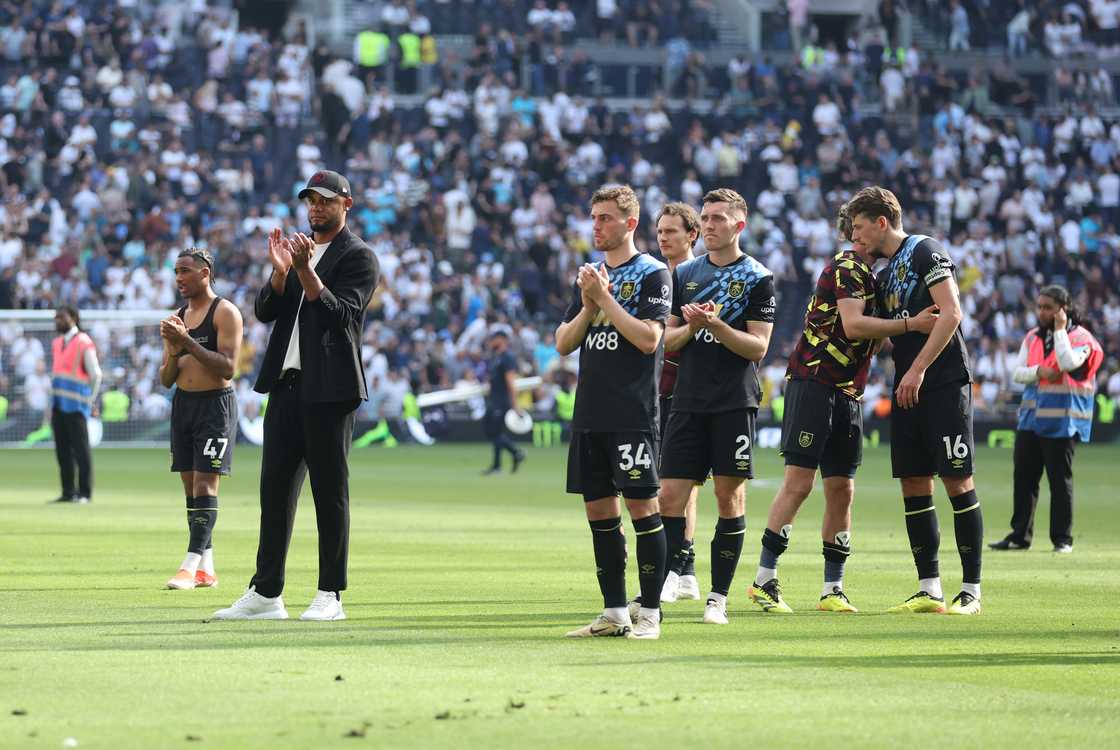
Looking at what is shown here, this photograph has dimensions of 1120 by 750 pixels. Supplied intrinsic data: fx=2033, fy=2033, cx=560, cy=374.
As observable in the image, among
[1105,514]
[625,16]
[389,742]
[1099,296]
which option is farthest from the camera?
[625,16]

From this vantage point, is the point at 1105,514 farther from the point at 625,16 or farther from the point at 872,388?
the point at 625,16

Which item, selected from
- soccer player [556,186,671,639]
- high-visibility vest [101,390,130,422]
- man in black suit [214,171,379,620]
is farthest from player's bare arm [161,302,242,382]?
high-visibility vest [101,390,130,422]

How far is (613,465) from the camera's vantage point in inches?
393

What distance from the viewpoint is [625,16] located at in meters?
50.1

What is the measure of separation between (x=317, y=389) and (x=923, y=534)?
3.72 metres

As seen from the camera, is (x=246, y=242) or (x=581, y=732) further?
(x=246, y=242)

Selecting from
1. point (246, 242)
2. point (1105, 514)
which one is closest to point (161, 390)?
point (246, 242)

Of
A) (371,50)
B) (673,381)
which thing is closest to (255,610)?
(673,381)

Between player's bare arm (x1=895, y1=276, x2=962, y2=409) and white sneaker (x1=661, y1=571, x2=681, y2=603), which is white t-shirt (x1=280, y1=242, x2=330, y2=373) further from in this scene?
player's bare arm (x1=895, y1=276, x2=962, y2=409)

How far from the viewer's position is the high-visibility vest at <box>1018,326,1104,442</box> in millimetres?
17625

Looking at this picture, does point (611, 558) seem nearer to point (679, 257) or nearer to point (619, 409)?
point (619, 409)

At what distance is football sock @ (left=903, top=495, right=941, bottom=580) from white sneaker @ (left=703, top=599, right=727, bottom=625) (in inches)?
57.6

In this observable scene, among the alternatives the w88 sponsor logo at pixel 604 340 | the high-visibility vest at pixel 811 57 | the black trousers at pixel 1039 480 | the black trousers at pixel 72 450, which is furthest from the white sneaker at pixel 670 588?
the high-visibility vest at pixel 811 57

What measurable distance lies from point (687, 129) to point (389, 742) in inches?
1604
